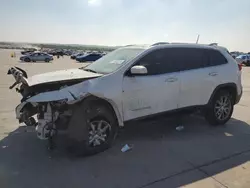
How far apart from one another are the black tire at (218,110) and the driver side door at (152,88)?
1169 mm

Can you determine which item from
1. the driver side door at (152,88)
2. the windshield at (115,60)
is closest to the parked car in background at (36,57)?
the windshield at (115,60)

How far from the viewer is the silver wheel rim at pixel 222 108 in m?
6.24

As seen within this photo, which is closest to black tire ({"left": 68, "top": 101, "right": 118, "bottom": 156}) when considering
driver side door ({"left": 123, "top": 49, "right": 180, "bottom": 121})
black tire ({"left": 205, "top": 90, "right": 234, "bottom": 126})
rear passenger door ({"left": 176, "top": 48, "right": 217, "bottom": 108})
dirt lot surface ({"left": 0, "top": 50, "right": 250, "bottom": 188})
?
dirt lot surface ({"left": 0, "top": 50, "right": 250, "bottom": 188})

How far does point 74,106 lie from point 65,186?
123 cm

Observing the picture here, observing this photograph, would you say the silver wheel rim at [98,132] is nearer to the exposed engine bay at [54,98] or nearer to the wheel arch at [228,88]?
the exposed engine bay at [54,98]

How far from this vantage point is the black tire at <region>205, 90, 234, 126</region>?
6.14m

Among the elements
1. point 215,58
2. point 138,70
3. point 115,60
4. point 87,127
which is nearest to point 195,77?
point 215,58

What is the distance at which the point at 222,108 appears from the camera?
6.32 meters

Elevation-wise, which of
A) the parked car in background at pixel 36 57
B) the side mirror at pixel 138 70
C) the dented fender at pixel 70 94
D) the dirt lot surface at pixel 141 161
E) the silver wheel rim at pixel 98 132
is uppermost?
the side mirror at pixel 138 70

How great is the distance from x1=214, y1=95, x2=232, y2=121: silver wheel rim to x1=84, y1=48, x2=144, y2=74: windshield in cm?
235

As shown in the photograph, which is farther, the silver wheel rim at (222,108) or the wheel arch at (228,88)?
the silver wheel rim at (222,108)

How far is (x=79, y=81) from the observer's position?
14.6 ft

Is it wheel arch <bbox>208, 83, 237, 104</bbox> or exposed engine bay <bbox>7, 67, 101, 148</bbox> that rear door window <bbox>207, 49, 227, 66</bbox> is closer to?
wheel arch <bbox>208, 83, 237, 104</bbox>

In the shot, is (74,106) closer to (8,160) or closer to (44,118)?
(44,118)
